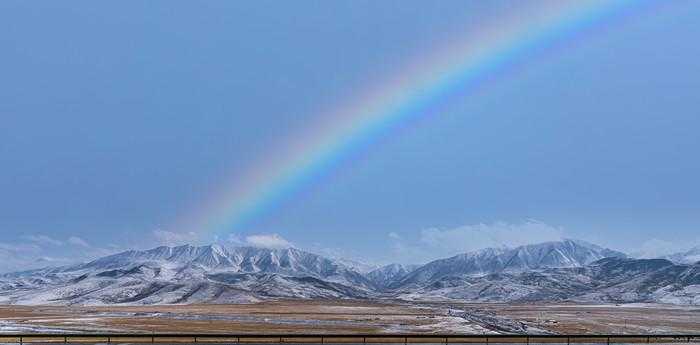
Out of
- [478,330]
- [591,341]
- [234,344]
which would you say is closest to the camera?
[234,344]

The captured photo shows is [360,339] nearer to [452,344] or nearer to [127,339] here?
[452,344]

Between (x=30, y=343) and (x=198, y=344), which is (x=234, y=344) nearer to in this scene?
(x=198, y=344)

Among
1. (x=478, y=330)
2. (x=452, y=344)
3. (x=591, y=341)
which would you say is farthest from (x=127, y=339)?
(x=478, y=330)

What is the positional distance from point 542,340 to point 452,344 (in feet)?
42.1

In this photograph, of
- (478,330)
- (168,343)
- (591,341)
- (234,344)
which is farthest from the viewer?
(478,330)

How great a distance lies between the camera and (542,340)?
69250mm

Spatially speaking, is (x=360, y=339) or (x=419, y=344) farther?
(x=360, y=339)

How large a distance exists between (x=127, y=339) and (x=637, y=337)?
5288 centimetres

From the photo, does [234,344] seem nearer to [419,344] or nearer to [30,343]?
[419,344]

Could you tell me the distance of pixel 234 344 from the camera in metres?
58.8

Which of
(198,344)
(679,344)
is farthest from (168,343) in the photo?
(679,344)

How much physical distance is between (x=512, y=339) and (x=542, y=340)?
15.1ft

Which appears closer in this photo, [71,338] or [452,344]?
[452,344]

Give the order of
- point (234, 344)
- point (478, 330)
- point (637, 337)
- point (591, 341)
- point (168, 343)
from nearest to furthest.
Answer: point (234, 344) < point (168, 343) < point (637, 337) < point (591, 341) < point (478, 330)
